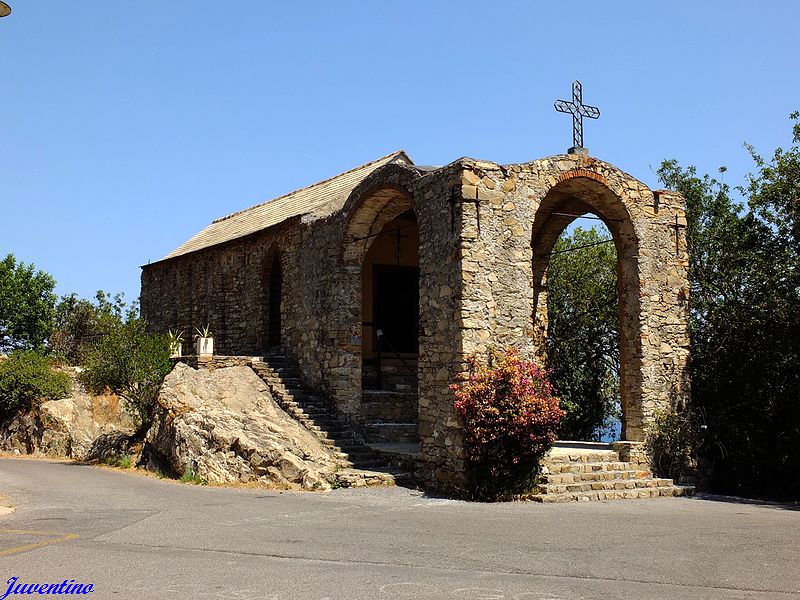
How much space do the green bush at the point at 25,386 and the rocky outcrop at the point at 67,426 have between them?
248mm

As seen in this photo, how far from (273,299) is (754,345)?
11534 millimetres

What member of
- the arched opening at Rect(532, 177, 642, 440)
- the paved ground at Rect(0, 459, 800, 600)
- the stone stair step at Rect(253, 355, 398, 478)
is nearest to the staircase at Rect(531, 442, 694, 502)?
the paved ground at Rect(0, 459, 800, 600)

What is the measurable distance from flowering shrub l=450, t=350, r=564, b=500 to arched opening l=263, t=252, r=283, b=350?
886cm

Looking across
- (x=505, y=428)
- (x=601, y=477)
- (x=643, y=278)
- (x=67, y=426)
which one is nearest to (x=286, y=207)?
(x=67, y=426)

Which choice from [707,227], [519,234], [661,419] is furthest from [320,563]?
[707,227]

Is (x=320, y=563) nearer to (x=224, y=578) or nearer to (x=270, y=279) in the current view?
(x=224, y=578)

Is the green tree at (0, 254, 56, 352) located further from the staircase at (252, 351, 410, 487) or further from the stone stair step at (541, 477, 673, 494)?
the stone stair step at (541, 477, 673, 494)

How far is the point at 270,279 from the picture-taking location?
20.1m

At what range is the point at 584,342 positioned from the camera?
19.6 meters

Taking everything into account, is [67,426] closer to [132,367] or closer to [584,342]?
[132,367]

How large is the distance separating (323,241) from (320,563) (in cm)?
1071

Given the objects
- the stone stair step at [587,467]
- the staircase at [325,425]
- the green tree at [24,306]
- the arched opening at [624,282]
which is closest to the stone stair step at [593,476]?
the stone stair step at [587,467]

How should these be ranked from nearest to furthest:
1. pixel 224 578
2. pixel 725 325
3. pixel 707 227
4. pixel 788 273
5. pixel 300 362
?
1. pixel 224 578
2. pixel 788 273
3. pixel 725 325
4. pixel 707 227
5. pixel 300 362

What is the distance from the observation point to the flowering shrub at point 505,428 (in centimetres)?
1169
